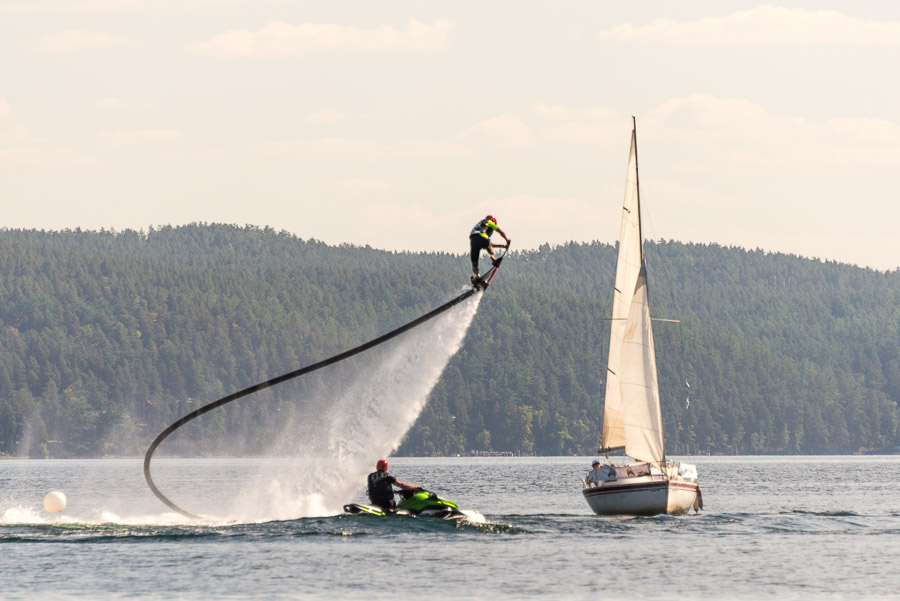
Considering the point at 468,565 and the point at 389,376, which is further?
the point at 389,376

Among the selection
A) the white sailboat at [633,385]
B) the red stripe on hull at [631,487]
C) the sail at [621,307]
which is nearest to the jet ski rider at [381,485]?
the red stripe on hull at [631,487]

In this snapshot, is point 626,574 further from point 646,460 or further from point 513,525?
point 646,460

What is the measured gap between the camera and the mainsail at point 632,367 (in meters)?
67.4

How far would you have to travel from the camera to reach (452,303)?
46781mm

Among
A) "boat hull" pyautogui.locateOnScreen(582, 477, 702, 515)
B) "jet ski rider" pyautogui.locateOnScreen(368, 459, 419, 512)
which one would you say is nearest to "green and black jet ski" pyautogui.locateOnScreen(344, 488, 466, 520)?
"jet ski rider" pyautogui.locateOnScreen(368, 459, 419, 512)

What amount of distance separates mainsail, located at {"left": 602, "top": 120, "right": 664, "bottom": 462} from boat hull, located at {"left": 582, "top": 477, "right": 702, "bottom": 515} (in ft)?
7.14

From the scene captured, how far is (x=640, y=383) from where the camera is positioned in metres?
67.8

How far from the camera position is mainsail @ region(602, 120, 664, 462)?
2653 inches

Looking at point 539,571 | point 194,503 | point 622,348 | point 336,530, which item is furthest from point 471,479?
point 539,571

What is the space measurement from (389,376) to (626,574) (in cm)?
1370

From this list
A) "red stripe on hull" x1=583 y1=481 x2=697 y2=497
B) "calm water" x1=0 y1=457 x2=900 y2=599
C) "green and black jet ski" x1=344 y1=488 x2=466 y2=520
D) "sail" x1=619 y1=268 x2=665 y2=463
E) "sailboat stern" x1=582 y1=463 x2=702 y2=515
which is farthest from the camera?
"sail" x1=619 y1=268 x2=665 y2=463

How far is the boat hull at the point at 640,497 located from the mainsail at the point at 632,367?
218 centimetres

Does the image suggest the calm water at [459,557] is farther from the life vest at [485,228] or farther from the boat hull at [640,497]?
the life vest at [485,228]

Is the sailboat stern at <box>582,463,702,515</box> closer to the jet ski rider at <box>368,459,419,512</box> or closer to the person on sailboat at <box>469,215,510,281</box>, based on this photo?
the jet ski rider at <box>368,459,419,512</box>
